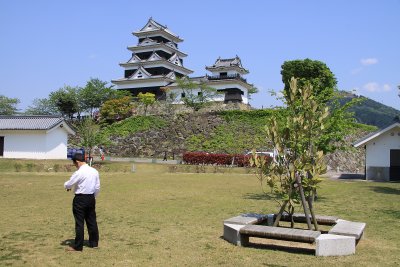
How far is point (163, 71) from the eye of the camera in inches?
2331

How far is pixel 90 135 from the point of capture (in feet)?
106

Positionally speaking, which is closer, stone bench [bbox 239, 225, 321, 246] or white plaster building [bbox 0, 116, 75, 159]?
stone bench [bbox 239, 225, 321, 246]

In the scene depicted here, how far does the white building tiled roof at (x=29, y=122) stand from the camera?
35375 millimetres

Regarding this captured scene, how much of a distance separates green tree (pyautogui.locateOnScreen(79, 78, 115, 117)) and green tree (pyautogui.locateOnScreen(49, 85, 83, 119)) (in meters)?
0.73

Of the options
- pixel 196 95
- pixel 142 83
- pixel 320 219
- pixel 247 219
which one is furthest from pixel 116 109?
pixel 247 219

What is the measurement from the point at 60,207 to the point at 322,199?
8947 millimetres

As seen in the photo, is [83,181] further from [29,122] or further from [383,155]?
[29,122]

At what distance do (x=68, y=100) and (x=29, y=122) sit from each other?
1714cm

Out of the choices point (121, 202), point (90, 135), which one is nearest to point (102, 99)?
point (90, 135)

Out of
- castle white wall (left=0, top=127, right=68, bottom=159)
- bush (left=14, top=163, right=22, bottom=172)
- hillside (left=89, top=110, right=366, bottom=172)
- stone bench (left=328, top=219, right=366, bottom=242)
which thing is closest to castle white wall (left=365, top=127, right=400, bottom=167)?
hillside (left=89, top=110, right=366, bottom=172)

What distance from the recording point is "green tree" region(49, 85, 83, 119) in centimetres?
5300

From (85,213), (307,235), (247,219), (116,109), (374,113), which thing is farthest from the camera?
(374,113)

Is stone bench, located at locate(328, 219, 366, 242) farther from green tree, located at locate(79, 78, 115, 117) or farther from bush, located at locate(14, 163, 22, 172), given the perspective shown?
green tree, located at locate(79, 78, 115, 117)

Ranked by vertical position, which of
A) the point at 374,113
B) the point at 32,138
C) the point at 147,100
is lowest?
the point at 32,138
